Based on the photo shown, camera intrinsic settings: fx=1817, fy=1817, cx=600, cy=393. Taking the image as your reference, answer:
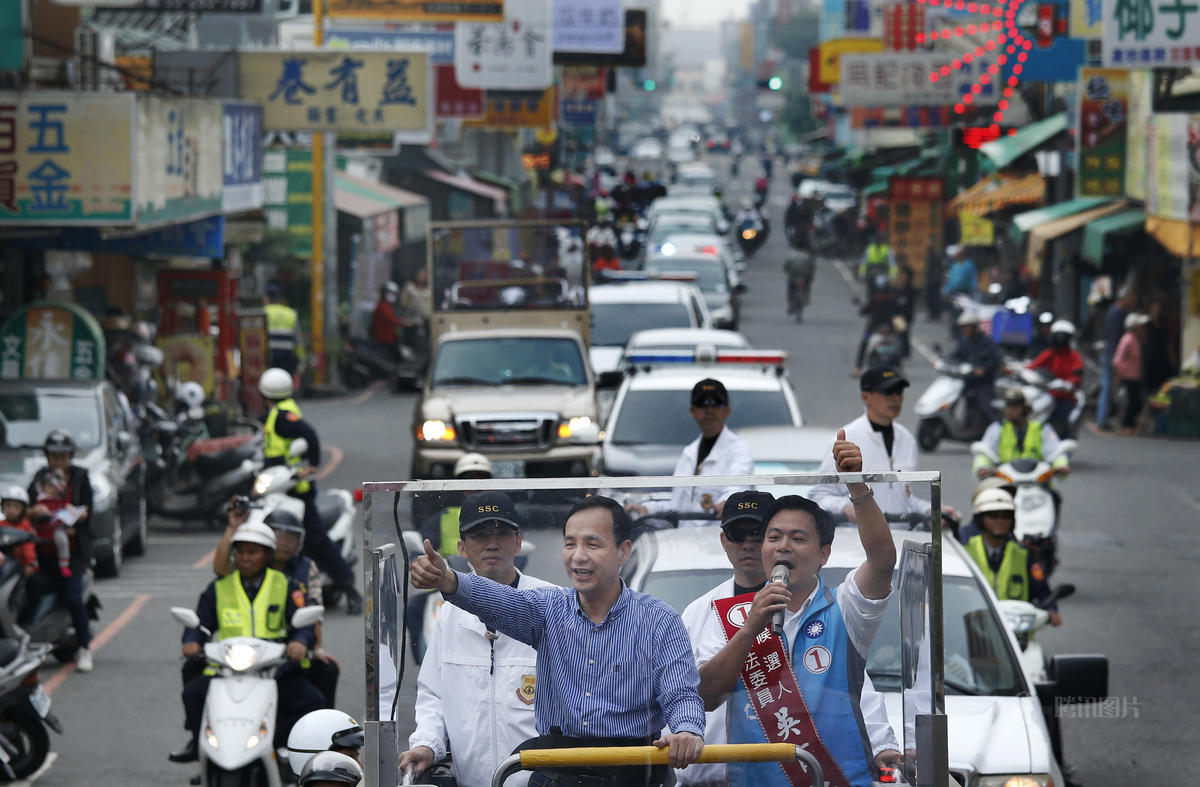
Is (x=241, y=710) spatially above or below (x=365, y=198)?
below

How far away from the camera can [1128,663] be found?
468 inches

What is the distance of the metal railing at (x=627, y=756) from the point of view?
4555 millimetres

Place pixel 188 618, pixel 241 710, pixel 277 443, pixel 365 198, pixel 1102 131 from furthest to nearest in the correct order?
pixel 365 198 → pixel 1102 131 → pixel 277 443 → pixel 188 618 → pixel 241 710

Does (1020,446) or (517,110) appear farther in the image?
(517,110)

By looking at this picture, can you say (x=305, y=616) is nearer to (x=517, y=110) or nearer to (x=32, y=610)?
(x=32, y=610)

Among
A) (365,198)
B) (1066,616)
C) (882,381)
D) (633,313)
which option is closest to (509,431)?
(1066,616)

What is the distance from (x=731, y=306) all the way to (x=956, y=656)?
968 inches

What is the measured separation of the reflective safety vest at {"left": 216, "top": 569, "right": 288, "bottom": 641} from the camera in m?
8.52

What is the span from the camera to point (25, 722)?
31.0 feet

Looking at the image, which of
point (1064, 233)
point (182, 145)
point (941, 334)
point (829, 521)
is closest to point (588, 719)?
point (829, 521)

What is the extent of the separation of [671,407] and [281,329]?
12333 mm

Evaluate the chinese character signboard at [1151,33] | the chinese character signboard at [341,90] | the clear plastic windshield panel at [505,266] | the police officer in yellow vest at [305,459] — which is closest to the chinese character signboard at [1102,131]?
the chinese character signboard at [1151,33]

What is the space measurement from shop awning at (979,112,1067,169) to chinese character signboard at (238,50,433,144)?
14759mm

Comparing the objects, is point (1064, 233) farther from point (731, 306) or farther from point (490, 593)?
point (490, 593)
